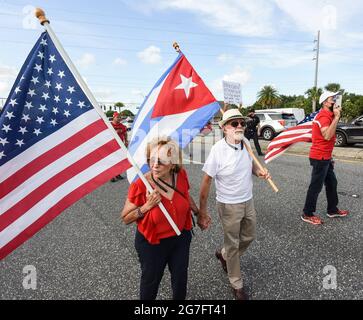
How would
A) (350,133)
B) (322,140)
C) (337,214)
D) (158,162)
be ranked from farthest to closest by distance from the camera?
(350,133) → (337,214) → (322,140) → (158,162)

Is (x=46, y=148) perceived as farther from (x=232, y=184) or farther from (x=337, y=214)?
(x=337, y=214)

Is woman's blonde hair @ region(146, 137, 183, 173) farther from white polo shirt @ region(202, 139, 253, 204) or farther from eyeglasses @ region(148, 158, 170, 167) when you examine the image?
white polo shirt @ region(202, 139, 253, 204)

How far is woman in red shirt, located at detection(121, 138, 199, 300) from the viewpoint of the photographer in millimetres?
2246

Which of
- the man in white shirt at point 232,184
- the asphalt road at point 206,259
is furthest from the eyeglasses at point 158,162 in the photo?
the asphalt road at point 206,259

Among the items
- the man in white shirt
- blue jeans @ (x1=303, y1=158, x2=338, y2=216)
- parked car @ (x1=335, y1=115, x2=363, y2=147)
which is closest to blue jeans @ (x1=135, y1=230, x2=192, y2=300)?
the man in white shirt

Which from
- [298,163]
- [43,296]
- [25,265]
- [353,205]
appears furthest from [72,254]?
[298,163]

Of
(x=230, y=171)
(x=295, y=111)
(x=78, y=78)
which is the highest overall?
(x=78, y=78)

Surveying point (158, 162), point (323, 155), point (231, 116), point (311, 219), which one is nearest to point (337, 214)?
point (311, 219)

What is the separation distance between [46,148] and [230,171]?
159 cm

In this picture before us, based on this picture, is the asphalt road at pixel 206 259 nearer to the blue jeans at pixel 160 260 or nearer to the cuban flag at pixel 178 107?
the blue jeans at pixel 160 260

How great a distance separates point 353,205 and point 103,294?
14.6 feet

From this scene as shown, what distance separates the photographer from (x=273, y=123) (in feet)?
58.0

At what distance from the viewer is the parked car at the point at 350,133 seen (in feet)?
41.7
